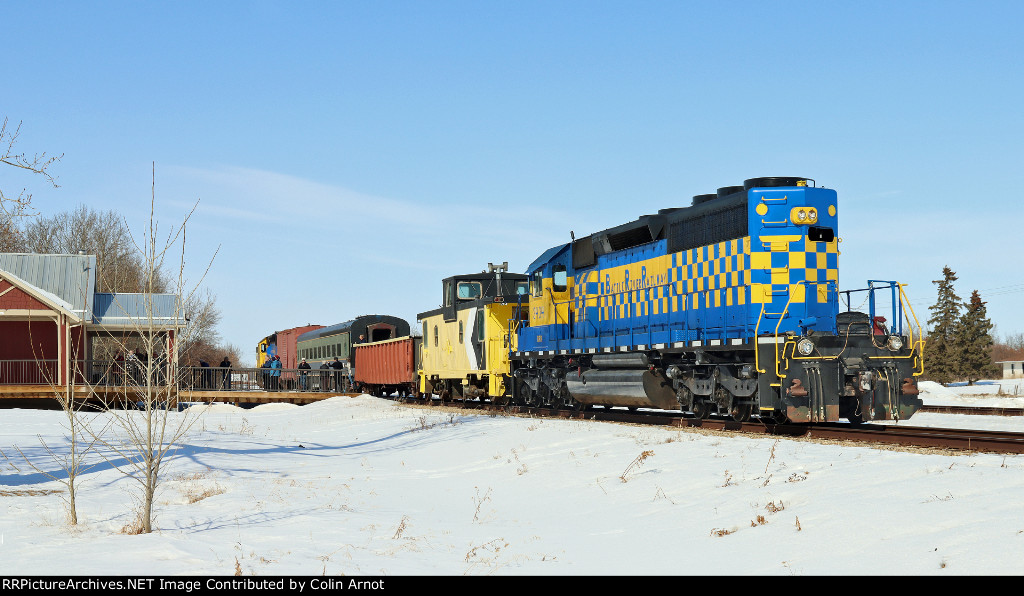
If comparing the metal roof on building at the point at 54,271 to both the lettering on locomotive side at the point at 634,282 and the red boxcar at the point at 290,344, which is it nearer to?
the red boxcar at the point at 290,344

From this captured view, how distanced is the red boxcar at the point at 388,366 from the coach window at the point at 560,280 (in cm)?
1150

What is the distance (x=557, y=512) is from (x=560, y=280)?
12502 mm

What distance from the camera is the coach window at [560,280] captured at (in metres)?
22.8

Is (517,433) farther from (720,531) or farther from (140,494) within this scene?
(720,531)

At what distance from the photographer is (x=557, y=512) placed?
35.2 feet

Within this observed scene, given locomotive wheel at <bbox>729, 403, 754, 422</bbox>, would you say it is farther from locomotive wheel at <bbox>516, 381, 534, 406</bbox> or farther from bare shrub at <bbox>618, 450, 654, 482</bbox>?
locomotive wheel at <bbox>516, 381, 534, 406</bbox>

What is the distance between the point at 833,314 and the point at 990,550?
10300 mm

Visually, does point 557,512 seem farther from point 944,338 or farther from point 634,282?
point 944,338

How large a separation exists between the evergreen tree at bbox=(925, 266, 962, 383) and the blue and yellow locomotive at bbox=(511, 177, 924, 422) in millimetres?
51714

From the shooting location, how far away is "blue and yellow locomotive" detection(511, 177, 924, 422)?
14.9m

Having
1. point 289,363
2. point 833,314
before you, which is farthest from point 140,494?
point 289,363

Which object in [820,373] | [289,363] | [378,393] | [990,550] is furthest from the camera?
[289,363]

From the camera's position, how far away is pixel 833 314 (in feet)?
53.7

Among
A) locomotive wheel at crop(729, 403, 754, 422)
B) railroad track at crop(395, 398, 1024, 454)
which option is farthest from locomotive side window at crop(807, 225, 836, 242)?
railroad track at crop(395, 398, 1024, 454)
